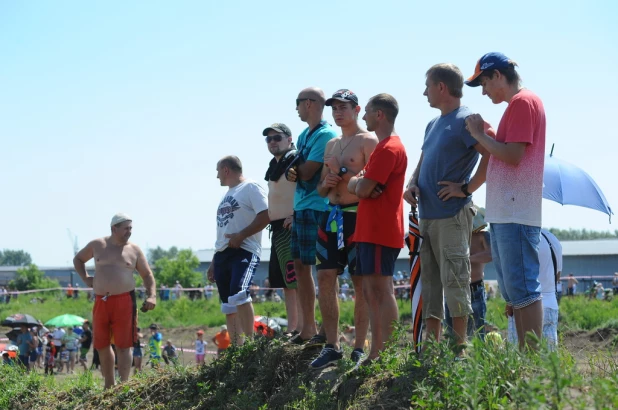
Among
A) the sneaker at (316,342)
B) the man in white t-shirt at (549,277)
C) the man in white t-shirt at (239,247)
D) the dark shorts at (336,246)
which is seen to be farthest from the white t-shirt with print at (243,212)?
the man in white t-shirt at (549,277)

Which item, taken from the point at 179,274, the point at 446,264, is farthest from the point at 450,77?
the point at 179,274

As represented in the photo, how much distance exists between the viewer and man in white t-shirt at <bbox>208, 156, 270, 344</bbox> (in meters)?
8.26

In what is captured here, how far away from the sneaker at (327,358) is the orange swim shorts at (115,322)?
299 centimetres

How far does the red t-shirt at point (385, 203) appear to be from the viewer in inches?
236

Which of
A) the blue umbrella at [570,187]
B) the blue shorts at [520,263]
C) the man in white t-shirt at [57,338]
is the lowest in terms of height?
the man in white t-shirt at [57,338]

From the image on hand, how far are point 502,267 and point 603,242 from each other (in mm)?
67653

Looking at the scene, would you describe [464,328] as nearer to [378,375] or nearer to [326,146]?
[378,375]

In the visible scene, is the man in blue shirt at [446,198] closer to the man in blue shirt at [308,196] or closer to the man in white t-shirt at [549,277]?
the man in white t-shirt at [549,277]

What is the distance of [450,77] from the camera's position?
5.80 m

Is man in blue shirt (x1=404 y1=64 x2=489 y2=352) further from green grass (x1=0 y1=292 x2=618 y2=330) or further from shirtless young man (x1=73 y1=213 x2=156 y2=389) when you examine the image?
green grass (x1=0 y1=292 x2=618 y2=330)

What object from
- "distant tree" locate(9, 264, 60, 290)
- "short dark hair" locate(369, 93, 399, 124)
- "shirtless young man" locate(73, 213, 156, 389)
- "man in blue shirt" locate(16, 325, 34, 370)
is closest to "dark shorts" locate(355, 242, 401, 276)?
"short dark hair" locate(369, 93, 399, 124)

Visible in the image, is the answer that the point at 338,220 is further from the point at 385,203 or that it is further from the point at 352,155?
the point at 385,203

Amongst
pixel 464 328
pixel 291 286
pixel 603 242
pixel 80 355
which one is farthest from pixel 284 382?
pixel 603 242

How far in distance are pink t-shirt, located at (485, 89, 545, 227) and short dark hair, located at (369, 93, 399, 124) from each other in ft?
3.73
